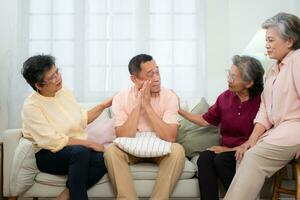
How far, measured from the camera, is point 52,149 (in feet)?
7.41

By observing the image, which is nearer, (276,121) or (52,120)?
(276,121)

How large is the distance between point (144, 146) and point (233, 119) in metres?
0.61

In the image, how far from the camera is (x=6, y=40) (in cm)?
365

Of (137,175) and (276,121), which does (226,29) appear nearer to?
(276,121)

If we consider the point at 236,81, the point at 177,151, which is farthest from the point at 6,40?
the point at 236,81

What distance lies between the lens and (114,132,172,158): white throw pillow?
224cm

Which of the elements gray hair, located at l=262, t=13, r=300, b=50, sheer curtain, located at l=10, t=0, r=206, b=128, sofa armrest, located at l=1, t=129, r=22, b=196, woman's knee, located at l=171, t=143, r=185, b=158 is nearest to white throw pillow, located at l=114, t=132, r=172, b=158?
woman's knee, located at l=171, t=143, r=185, b=158

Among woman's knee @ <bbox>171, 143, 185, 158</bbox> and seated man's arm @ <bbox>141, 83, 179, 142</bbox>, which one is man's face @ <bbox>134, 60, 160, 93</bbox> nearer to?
seated man's arm @ <bbox>141, 83, 179, 142</bbox>

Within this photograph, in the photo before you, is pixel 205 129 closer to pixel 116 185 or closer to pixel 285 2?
pixel 116 185

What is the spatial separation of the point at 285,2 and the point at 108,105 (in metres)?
2.11

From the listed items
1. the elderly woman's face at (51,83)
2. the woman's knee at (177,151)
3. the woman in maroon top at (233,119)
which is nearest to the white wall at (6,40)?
the elderly woman's face at (51,83)

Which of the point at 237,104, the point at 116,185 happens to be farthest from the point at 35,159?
the point at 237,104

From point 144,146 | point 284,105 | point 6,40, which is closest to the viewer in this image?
point 284,105

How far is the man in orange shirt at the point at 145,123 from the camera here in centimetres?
221
